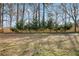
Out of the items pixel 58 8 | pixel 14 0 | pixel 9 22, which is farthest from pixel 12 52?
pixel 58 8

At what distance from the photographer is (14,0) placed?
5.53 feet

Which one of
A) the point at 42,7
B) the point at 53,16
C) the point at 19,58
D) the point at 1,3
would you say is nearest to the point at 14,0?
the point at 1,3

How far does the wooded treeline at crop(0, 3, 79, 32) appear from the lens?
5.45 ft

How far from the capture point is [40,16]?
5.49ft

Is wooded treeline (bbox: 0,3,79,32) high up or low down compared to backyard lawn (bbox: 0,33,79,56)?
up

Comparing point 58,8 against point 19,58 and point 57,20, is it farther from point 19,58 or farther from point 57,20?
point 19,58

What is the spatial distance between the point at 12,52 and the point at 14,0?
50 centimetres

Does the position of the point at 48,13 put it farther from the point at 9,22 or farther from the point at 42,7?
the point at 9,22

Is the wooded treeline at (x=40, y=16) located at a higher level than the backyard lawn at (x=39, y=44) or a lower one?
higher

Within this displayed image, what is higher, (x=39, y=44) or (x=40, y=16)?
(x=40, y=16)

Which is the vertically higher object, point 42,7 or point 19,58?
point 42,7

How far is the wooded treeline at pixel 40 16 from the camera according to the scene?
5.45ft

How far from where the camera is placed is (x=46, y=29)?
66.1 inches

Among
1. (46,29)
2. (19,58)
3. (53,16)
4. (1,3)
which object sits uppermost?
(1,3)
